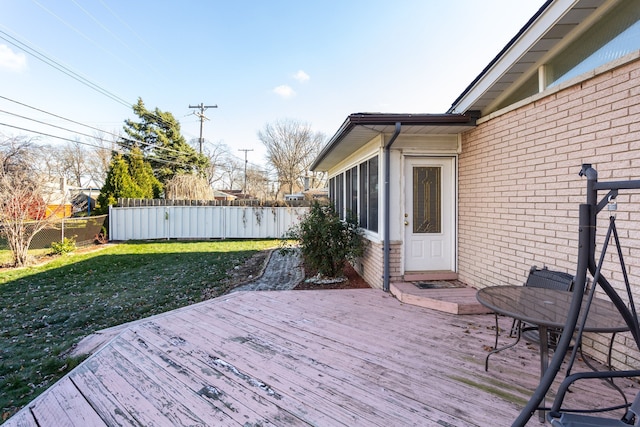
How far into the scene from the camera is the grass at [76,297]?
9.95 feet

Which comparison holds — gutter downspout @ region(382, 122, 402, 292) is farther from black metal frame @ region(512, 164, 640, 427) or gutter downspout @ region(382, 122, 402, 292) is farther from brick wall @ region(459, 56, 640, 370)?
black metal frame @ region(512, 164, 640, 427)

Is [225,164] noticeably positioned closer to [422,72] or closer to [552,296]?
[422,72]

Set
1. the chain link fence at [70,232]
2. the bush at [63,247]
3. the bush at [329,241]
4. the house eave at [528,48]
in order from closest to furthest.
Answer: the house eave at [528,48] → the bush at [329,241] → the bush at [63,247] → the chain link fence at [70,232]

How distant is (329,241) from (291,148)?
22.3 meters

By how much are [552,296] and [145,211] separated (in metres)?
13.4

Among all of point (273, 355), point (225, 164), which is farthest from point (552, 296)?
point (225, 164)

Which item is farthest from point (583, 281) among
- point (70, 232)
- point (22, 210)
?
point (70, 232)

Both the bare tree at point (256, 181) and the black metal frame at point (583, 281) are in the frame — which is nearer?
the black metal frame at point (583, 281)

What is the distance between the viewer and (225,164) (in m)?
28.6

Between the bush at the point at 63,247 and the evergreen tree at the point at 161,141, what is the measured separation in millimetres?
12282

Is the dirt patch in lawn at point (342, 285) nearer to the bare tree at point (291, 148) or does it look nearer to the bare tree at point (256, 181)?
the bare tree at point (291, 148)

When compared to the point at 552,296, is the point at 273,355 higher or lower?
lower

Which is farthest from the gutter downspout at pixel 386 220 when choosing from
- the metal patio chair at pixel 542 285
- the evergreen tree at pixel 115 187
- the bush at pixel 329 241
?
the evergreen tree at pixel 115 187

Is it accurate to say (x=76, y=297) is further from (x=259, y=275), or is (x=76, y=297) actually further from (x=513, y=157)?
(x=513, y=157)
